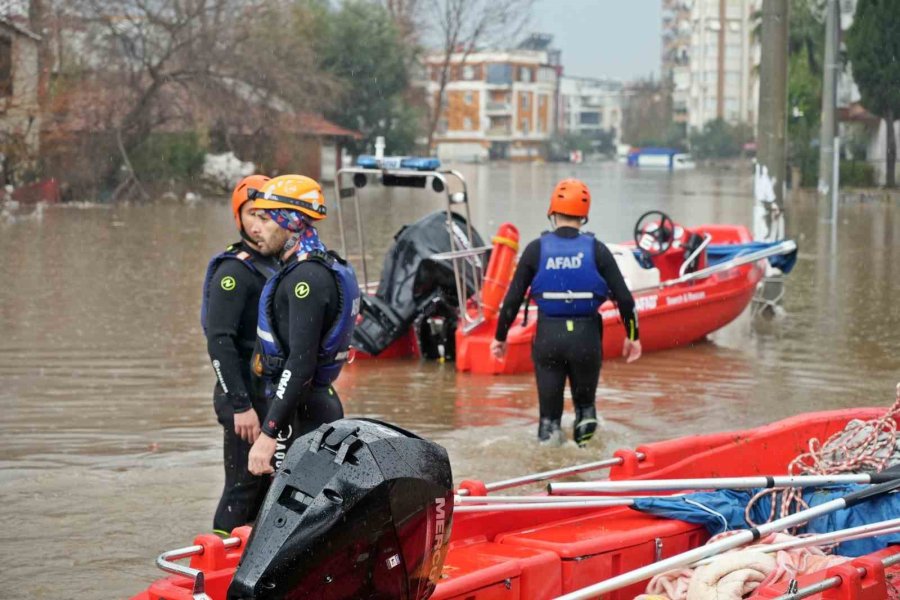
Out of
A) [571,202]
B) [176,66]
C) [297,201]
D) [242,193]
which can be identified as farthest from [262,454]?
[176,66]

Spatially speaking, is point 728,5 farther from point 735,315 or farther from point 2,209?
point 735,315

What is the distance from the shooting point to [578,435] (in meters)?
8.28

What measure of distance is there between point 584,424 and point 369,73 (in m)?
55.9

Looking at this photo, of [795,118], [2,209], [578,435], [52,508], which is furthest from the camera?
[795,118]

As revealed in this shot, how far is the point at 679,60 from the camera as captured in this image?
17338 cm

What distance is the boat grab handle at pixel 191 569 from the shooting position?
12.5 ft

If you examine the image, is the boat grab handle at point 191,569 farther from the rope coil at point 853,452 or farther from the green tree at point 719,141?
the green tree at point 719,141

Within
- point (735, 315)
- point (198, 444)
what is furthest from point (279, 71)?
point (198, 444)

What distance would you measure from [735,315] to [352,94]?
159 ft

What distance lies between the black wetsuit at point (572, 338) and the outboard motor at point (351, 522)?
15.1 ft

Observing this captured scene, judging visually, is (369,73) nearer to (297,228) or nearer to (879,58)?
(879,58)

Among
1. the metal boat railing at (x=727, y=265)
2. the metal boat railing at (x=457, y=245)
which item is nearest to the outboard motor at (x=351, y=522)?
the metal boat railing at (x=457, y=245)

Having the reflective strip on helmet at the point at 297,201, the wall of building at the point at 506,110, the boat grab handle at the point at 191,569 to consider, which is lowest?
the boat grab handle at the point at 191,569

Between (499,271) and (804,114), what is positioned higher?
(804,114)
